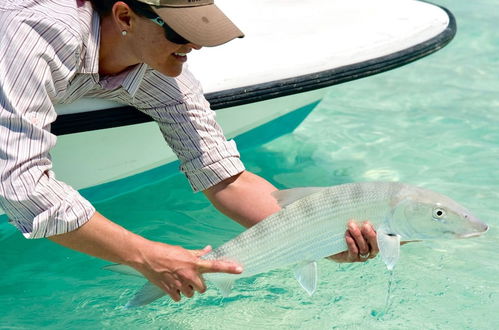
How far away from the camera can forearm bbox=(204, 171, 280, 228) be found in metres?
2.73

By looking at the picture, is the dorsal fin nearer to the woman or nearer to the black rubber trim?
the woman

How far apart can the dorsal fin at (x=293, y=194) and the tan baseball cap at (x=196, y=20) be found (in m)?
0.45

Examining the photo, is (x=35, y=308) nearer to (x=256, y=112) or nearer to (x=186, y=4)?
(x=256, y=112)

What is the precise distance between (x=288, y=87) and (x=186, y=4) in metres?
0.97

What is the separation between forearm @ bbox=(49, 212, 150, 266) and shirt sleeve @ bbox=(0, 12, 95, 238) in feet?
0.10

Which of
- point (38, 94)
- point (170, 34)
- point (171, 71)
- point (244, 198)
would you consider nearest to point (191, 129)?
point (244, 198)

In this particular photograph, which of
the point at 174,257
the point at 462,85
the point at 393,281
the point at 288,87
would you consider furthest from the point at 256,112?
the point at 462,85

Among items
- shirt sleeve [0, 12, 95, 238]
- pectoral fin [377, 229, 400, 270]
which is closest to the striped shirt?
shirt sleeve [0, 12, 95, 238]

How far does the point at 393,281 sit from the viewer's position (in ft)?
11.1

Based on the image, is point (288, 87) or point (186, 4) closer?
point (186, 4)

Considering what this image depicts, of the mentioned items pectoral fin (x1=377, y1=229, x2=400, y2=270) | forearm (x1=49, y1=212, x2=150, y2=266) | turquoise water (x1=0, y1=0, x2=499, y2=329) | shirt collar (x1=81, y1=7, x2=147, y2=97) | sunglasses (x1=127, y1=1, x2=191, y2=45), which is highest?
sunglasses (x1=127, y1=1, x2=191, y2=45)

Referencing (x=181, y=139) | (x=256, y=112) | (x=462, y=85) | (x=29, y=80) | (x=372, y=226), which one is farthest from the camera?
(x=462, y=85)

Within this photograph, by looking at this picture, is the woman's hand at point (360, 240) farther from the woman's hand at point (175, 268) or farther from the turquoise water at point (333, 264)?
the turquoise water at point (333, 264)

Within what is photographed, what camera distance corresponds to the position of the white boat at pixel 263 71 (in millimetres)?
3037
